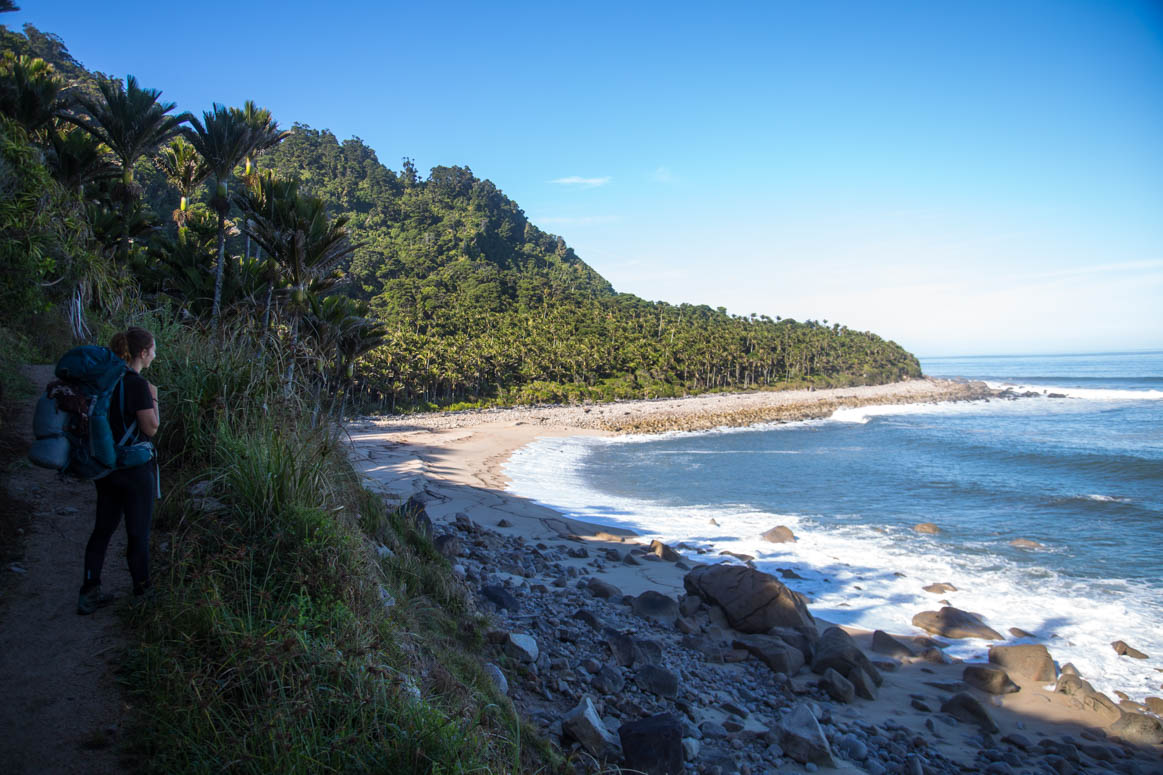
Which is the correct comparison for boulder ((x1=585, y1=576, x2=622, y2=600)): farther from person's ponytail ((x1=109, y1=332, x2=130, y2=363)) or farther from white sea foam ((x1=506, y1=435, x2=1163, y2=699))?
person's ponytail ((x1=109, y1=332, x2=130, y2=363))

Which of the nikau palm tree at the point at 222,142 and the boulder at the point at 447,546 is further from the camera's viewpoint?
the nikau palm tree at the point at 222,142

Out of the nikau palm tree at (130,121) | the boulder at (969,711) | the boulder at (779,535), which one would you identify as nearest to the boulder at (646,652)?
the boulder at (969,711)

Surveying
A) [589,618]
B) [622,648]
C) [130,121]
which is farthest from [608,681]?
[130,121]

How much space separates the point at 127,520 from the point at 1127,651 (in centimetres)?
1307

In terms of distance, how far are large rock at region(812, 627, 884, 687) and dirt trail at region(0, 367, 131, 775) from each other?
292 inches

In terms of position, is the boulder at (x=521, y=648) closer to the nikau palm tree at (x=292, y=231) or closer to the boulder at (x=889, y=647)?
the boulder at (x=889, y=647)

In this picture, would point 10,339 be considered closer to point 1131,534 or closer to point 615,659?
point 615,659

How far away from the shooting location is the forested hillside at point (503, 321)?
62219 millimetres

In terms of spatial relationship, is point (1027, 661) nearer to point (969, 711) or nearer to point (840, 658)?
point (969, 711)

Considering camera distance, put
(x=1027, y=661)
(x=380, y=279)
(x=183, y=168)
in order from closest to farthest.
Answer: (x=1027, y=661) < (x=183, y=168) < (x=380, y=279)

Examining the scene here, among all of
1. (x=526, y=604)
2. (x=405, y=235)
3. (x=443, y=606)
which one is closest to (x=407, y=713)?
(x=443, y=606)

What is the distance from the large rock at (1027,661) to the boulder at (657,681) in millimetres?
5859

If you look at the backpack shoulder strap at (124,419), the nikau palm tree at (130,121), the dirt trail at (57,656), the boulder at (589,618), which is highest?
the nikau palm tree at (130,121)

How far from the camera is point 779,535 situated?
49.1 feet
